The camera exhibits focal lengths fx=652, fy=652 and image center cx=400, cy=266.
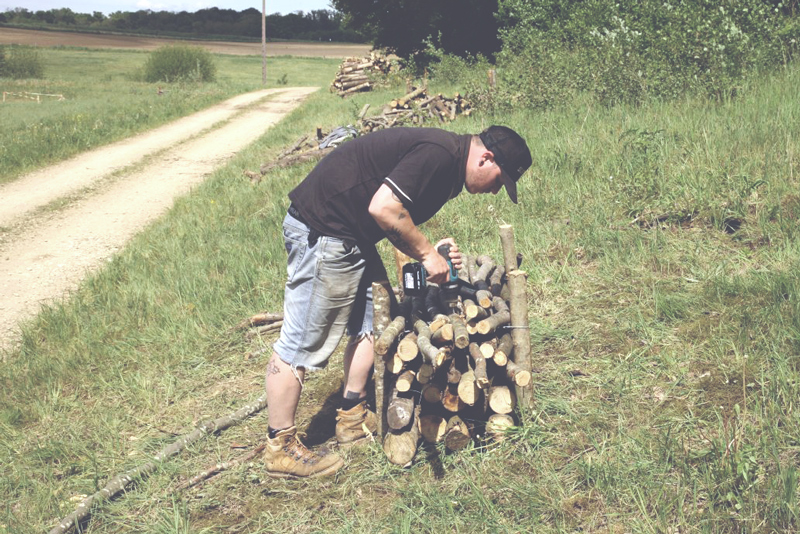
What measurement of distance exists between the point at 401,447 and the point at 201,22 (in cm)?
10217

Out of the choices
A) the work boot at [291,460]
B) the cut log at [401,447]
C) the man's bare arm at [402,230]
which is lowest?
the work boot at [291,460]

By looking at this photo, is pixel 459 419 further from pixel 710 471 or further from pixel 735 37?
pixel 735 37

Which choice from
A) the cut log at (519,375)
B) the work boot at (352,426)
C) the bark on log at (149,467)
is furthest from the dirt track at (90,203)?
the cut log at (519,375)

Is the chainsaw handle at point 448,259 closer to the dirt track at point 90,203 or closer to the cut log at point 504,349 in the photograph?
the cut log at point 504,349

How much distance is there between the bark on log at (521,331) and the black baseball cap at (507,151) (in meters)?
0.59

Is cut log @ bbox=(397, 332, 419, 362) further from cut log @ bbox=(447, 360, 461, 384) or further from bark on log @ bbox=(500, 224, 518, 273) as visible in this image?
bark on log @ bbox=(500, 224, 518, 273)

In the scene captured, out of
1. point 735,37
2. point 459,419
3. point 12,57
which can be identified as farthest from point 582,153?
point 12,57

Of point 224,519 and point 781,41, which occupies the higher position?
point 781,41

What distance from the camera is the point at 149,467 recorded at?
3.99 metres

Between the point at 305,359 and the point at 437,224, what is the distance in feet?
12.1

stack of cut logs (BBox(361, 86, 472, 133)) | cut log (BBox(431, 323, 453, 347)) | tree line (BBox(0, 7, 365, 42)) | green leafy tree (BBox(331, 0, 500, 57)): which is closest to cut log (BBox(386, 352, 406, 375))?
cut log (BBox(431, 323, 453, 347))

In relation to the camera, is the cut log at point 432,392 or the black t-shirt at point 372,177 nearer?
the black t-shirt at point 372,177

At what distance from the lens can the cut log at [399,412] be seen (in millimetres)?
3723

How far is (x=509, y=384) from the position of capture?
389 centimetres
